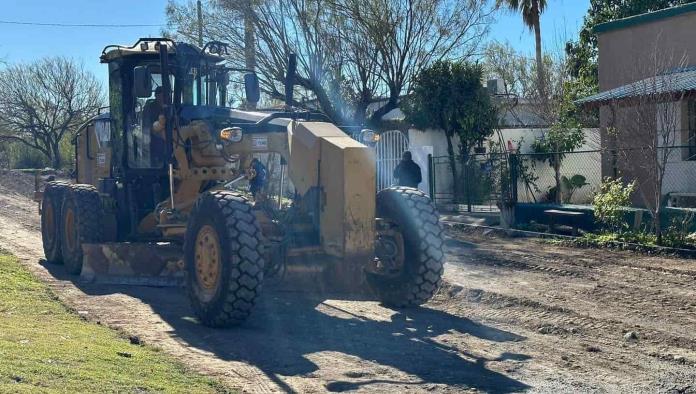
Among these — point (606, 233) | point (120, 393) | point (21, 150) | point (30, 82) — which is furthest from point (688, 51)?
point (21, 150)

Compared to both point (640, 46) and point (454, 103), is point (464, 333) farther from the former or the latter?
point (454, 103)

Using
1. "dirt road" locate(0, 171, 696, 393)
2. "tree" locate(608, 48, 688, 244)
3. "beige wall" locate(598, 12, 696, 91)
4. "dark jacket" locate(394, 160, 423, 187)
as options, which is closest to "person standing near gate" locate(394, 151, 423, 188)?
"dark jacket" locate(394, 160, 423, 187)

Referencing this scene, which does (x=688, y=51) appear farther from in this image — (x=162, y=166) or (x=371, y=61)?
(x=162, y=166)

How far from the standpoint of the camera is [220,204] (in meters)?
8.74

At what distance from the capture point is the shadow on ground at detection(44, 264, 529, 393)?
23.6 feet

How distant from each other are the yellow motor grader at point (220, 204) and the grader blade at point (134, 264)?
2 centimetres

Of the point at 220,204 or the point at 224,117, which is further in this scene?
the point at 224,117

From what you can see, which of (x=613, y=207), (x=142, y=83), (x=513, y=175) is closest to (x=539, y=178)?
(x=513, y=175)

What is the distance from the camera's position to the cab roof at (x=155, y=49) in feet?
38.0

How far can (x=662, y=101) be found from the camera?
16484mm

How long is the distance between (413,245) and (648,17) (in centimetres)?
1514

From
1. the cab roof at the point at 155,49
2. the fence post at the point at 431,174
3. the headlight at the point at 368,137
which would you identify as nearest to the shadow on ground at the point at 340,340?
the headlight at the point at 368,137

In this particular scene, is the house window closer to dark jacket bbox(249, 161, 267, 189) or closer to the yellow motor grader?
the yellow motor grader

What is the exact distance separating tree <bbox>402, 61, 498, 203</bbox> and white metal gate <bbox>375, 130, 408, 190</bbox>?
618 millimetres
